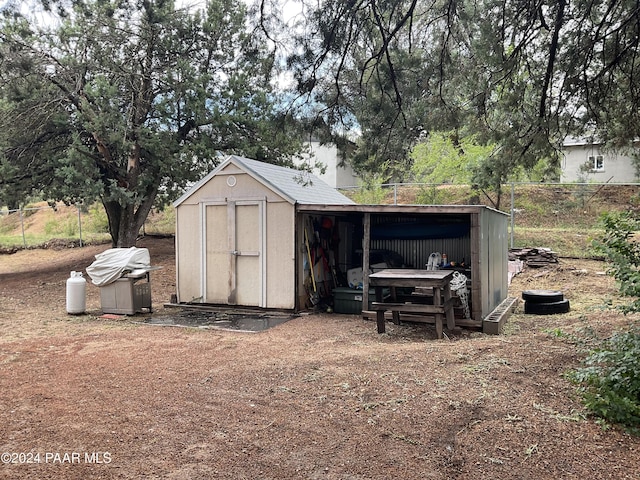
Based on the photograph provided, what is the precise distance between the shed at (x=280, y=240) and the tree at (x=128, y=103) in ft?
9.25

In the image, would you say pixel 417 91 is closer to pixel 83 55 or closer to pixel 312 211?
pixel 312 211

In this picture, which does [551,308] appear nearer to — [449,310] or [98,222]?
[449,310]

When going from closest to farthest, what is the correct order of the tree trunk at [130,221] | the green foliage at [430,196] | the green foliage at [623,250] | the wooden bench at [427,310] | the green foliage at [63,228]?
the green foliage at [623,250]
the wooden bench at [427,310]
the tree trunk at [130,221]
the green foliage at [430,196]
the green foliage at [63,228]

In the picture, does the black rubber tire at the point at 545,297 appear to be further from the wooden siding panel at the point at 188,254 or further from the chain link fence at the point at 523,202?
the chain link fence at the point at 523,202

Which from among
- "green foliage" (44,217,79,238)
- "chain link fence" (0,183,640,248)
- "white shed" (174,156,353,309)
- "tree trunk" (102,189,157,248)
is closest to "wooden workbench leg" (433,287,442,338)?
"white shed" (174,156,353,309)

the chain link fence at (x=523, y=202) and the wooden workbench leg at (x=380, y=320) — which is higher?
the chain link fence at (x=523, y=202)

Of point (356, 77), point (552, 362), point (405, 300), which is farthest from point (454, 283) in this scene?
point (356, 77)

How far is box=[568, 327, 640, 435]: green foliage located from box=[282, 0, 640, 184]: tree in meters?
3.00

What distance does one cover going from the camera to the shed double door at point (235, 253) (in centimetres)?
963

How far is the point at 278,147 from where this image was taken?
1407cm

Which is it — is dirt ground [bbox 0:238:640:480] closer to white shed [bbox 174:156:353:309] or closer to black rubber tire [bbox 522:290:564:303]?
black rubber tire [bbox 522:290:564:303]

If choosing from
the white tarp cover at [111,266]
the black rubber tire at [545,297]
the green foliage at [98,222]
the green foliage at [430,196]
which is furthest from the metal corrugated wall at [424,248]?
the green foliage at [98,222]

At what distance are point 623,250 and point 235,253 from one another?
6.78 metres

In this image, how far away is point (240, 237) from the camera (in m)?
9.79
